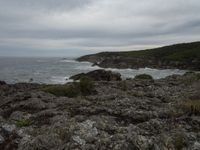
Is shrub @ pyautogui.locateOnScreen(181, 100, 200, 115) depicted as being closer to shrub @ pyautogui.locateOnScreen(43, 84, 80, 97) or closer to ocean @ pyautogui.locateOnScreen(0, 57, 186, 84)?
shrub @ pyautogui.locateOnScreen(43, 84, 80, 97)

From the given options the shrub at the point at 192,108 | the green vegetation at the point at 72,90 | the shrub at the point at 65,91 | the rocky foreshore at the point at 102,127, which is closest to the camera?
the rocky foreshore at the point at 102,127

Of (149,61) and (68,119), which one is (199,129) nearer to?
(68,119)

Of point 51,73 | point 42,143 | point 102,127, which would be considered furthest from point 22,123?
point 51,73

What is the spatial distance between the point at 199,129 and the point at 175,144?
192 centimetres

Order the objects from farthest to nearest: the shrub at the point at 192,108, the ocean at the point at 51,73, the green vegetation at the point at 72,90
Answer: the ocean at the point at 51,73 → the green vegetation at the point at 72,90 → the shrub at the point at 192,108

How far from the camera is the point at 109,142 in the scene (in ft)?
30.3

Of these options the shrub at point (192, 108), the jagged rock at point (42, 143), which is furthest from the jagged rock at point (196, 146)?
the jagged rock at point (42, 143)

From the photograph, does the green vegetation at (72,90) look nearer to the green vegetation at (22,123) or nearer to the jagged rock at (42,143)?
the green vegetation at (22,123)

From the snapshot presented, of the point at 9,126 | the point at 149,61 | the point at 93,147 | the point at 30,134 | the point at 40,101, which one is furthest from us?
the point at 149,61

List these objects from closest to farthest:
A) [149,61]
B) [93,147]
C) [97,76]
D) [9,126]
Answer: [93,147] < [9,126] < [97,76] < [149,61]

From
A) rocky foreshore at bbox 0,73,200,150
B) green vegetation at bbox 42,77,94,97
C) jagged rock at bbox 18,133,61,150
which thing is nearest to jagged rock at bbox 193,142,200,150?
rocky foreshore at bbox 0,73,200,150

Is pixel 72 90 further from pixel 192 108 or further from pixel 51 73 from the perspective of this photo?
pixel 51 73

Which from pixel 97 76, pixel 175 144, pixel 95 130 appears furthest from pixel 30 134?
pixel 97 76

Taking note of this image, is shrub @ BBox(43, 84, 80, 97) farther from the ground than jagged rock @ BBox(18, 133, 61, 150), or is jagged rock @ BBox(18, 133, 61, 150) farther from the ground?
jagged rock @ BBox(18, 133, 61, 150)
